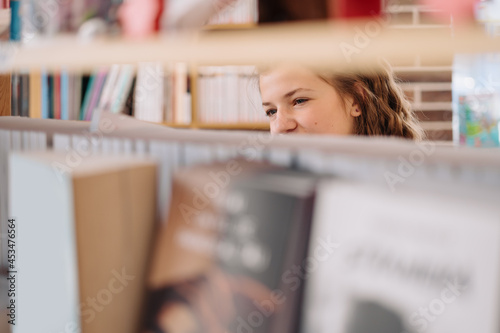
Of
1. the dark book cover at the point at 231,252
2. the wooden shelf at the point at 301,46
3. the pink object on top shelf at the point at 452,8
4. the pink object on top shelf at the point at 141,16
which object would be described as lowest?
the dark book cover at the point at 231,252

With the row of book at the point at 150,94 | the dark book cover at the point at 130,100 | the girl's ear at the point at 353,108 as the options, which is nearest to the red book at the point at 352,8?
the girl's ear at the point at 353,108

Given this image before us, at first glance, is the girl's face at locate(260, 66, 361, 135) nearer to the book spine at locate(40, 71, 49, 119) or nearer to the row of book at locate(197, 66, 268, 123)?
the row of book at locate(197, 66, 268, 123)

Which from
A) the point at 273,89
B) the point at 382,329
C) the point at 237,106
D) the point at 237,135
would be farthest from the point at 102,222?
the point at 237,106

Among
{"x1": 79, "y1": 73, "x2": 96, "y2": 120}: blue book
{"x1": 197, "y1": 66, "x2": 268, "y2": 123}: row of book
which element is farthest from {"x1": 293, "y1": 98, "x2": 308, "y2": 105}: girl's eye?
{"x1": 79, "y1": 73, "x2": 96, "y2": 120}: blue book

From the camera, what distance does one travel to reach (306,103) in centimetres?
154

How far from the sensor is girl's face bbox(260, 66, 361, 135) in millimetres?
1515

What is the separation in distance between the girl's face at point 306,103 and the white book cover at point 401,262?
3.69 feet

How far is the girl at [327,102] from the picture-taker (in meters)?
1.52

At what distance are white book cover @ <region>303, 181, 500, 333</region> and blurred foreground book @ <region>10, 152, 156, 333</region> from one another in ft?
0.63

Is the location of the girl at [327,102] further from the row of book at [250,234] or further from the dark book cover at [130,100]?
the dark book cover at [130,100]

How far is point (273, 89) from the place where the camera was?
1.55 m

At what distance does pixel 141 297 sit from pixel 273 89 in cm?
112

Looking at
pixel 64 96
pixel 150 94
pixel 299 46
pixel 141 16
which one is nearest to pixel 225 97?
pixel 150 94

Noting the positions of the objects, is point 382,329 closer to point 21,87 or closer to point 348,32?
point 348,32
